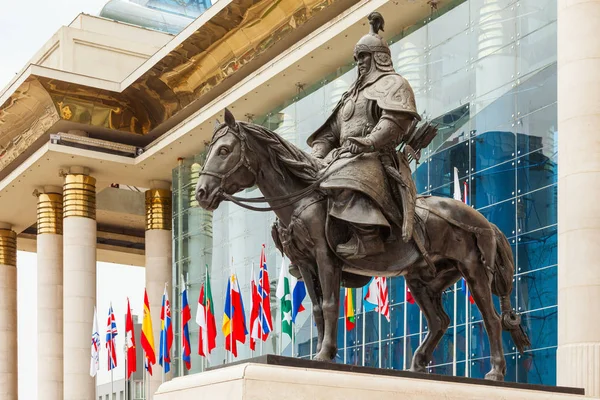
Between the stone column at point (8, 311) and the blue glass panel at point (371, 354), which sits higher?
the stone column at point (8, 311)

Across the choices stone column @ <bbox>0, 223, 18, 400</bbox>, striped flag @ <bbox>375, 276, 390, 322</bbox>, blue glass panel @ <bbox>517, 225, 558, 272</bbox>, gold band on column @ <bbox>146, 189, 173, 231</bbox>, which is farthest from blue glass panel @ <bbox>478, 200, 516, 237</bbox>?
stone column @ <bbox>0, 223, 18, 400</bbox>

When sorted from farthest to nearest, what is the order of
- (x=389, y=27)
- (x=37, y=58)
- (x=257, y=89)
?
(x=37, y=58) < (x=257, y=89) < (x=389, y=27)

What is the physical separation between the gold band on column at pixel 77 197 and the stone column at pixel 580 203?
19080 mm

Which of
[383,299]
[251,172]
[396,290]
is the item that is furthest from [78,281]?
[251,172]

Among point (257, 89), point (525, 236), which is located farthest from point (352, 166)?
point (257, 89)

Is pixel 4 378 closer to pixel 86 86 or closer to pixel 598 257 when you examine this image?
pixel 86 86

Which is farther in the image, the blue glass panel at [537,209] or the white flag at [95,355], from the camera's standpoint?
the white flag at [95,355]

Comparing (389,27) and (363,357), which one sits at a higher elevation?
(389,27)

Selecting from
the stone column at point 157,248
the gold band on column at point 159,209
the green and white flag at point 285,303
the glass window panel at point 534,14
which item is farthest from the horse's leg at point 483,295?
the gold band on column at point 159,209

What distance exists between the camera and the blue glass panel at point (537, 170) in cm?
2022

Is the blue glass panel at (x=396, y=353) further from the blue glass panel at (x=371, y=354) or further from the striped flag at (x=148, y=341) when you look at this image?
the striped flag at (x=148, y=341)

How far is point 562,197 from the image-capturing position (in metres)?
16.2

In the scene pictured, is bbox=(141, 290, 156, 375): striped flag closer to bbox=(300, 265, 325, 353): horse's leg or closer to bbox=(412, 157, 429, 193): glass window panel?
bbox=(412, 157, 429, 193): glass window panel

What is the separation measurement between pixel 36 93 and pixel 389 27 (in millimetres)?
11104
